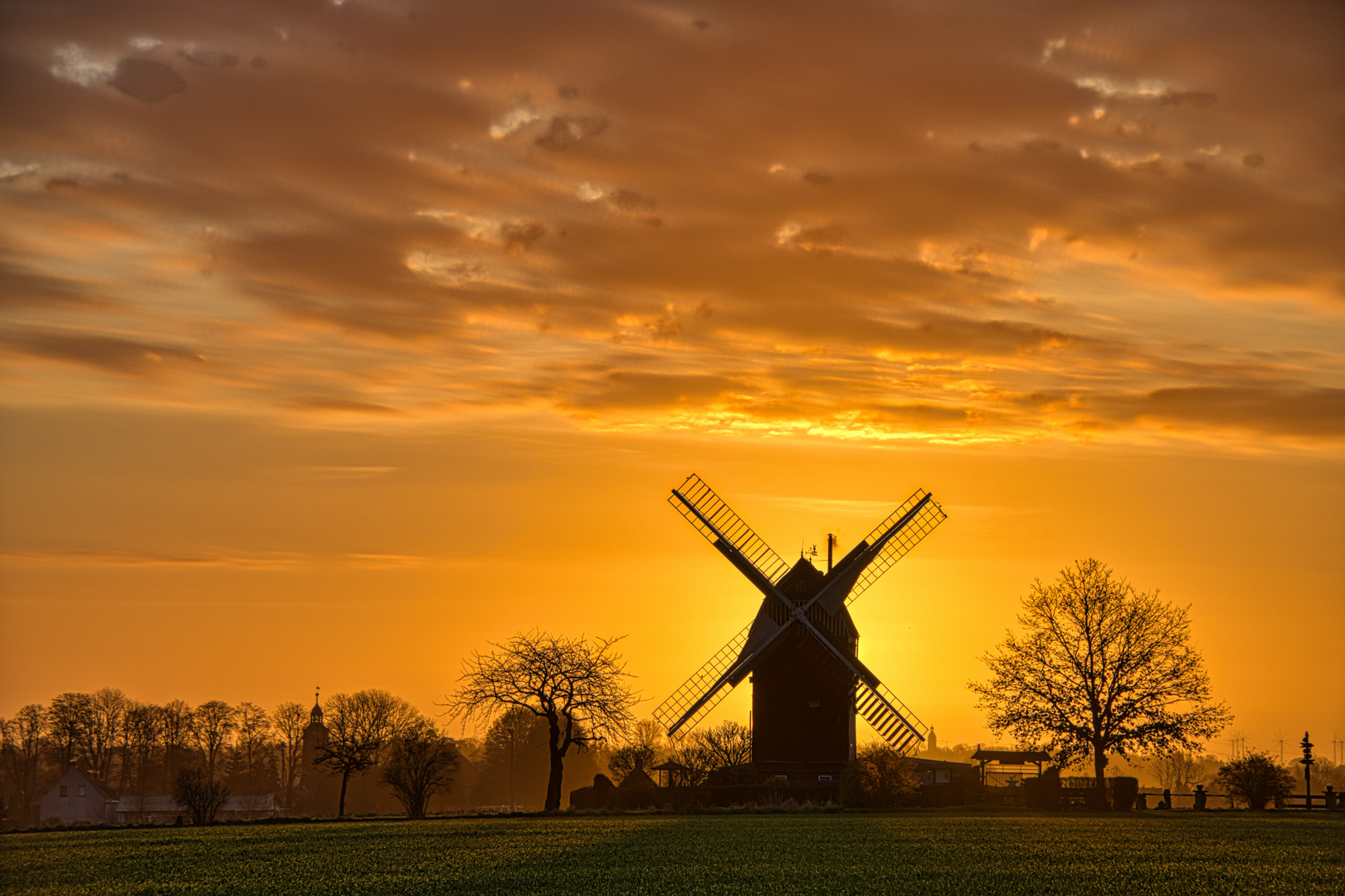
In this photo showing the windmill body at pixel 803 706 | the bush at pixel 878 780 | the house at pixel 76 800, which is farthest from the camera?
the house at pixel 76 800

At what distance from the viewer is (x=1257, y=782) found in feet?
196

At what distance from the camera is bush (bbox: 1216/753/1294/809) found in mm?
59438

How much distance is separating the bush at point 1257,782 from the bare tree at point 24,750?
11809 centimetres

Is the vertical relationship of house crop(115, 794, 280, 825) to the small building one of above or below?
below

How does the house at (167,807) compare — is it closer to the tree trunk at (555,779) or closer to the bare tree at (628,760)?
the bare tree at (628,760)

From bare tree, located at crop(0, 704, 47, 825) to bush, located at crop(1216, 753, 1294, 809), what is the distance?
118 meters

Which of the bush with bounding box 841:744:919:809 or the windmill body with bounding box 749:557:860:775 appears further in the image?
the windmill body with bounding box 749:557:860:775

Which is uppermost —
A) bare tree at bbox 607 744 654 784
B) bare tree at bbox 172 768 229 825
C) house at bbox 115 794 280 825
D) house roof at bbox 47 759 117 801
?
bare tree at bbox 607 744 654 784

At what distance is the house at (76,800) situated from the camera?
130250 millimetres

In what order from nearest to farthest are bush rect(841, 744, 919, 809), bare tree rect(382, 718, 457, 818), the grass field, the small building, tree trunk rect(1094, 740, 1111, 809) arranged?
the grass field, bare tree rect(382, 718, 457, 818), bush rect(841, 744, 919, 809), tree trunk rect(1094, 740, 1111, 809), the small building

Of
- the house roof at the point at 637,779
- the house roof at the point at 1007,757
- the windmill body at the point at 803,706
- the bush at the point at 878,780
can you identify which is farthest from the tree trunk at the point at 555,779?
the house roof at the point at 1007,757

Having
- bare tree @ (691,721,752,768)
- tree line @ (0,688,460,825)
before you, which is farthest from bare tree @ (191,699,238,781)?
bare tree @ (691,721,752,768)

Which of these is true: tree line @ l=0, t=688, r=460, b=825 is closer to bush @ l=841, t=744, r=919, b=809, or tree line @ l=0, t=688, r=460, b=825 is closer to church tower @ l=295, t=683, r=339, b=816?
church tower @ l=295, t=683, r=339, b=816

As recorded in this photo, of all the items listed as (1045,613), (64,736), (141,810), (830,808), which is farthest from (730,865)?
(64,736)
